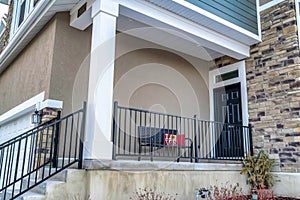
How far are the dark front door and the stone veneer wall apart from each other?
384mm

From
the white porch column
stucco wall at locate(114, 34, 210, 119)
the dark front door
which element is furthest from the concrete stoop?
the dark front door

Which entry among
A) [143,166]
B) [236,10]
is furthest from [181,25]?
[143,166]

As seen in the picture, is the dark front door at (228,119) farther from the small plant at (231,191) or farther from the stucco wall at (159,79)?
the small plant at (231,191)

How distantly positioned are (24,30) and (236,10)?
4.64 metres

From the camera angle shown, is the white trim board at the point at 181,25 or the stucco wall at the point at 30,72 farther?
the stucco wall at the point at 30,72

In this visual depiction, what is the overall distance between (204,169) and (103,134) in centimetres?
186

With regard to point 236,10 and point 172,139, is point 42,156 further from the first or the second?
point 236,10

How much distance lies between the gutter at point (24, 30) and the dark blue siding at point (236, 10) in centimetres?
272

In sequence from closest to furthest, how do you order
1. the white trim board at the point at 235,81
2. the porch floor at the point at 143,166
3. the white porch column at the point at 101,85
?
1. the porch floor at the point at 143,166
2. the white porch column at the point at 101,85
3. the white trim board at the point at 235,81

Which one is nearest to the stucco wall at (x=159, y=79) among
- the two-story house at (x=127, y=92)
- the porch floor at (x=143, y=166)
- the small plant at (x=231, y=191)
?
the two-story house at (x=127, y=92)

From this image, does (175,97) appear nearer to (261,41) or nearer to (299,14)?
(261,41)

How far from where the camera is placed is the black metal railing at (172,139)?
5.51 metres

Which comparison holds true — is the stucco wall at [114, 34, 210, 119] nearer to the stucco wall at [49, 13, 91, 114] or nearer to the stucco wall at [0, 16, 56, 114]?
the stucco wall at [49, 13, 91, 114]

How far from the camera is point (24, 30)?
19.1 feet
